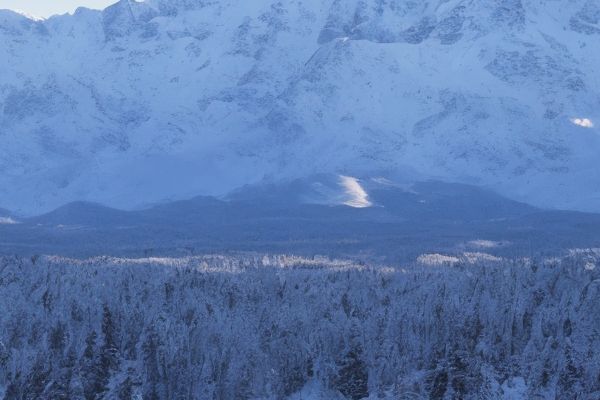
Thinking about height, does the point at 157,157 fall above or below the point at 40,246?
above

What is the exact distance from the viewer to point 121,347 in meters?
12.2

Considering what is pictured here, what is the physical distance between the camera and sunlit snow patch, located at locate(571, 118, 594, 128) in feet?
591

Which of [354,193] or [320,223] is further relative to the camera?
[354,193]

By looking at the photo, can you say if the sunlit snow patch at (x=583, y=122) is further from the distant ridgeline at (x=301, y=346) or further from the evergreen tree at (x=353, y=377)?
the evergreen tree at (x=353, y=377)

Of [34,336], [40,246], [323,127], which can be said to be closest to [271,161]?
[323,127]

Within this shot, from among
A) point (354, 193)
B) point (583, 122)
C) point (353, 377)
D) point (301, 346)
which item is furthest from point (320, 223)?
point (353, 377)

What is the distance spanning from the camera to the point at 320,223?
12212 cm

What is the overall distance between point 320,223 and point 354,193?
113 feet

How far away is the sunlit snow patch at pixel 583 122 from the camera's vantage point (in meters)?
180

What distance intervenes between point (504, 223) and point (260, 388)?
11343cm

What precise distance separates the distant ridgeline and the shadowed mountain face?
5421 cm

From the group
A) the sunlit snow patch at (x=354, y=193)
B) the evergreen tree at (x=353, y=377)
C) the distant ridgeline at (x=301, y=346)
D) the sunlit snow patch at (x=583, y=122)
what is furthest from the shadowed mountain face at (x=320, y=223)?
the evergreen tree at (x=353, y=377)

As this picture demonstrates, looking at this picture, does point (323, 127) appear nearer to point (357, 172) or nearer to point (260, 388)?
point (357, 172)

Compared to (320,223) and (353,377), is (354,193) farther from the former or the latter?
(353,377)
